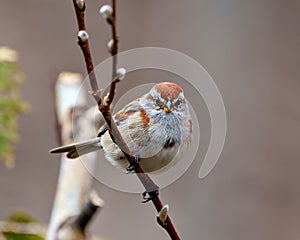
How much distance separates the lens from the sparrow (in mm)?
1271

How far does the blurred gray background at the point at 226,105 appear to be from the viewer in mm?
Result: 3430

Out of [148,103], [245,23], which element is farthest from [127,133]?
[245,23]

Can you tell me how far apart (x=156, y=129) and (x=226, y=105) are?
7.69ft

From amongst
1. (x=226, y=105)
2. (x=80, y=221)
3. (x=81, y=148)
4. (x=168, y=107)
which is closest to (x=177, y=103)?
(x=168, y=107)

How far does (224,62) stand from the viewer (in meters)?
3.73

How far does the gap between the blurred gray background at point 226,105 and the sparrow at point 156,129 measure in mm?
1910

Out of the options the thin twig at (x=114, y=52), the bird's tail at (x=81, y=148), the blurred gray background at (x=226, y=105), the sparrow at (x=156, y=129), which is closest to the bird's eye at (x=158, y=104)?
the sparrow at (x=156, y=129)

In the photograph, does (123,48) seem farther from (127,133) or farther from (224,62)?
(127,133)

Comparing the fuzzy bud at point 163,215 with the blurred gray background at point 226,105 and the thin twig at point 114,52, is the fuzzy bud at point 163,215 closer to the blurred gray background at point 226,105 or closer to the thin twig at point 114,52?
the thin twig at point 114,52

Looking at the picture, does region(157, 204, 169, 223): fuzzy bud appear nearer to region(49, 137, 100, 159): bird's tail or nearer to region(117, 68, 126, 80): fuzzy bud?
region(117, 68, 126, 80): fuzzy bud

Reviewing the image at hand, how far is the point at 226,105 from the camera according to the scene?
142 inches

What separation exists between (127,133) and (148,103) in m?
0.09

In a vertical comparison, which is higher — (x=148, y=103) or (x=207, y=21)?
(x=207, y=21)

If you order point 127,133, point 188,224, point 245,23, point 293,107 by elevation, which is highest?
point 245,23
